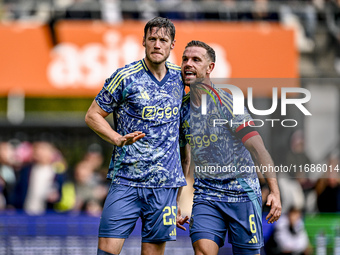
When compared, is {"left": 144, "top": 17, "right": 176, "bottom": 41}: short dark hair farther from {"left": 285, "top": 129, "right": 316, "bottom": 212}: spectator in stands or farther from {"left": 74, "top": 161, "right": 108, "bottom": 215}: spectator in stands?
{"left": 285, "top": 129, "right": 316, "bottom": 212}: spectator in stands

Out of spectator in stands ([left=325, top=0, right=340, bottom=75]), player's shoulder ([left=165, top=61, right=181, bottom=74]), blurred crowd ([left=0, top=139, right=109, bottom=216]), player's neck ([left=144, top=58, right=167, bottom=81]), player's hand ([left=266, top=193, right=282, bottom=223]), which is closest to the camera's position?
player's hand ([left=266, top=193, right=282, bottom=223])

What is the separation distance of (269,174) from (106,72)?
8220mm

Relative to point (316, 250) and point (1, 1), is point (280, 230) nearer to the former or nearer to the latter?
point (316, 250)

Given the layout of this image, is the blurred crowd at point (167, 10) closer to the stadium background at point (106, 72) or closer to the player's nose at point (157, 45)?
the stadium background at point (106, 72)

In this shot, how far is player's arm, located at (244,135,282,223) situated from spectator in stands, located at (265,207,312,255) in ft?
12.0

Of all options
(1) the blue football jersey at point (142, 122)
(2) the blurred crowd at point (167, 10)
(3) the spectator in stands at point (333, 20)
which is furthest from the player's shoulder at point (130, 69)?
(3) the spectator in stands at point (333, 20)

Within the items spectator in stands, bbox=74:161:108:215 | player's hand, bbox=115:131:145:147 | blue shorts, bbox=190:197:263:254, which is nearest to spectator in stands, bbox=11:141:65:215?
spectator in stands, bbox=74:161:108:215

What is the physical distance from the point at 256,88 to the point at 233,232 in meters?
7.50

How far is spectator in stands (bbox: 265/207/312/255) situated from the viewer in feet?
32.0

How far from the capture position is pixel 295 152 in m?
12.3

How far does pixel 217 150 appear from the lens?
21.4ft

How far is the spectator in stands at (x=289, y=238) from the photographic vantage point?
977 centimetres

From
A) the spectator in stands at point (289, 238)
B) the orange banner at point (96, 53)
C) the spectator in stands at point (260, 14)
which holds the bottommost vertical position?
the spectator in stands at point (289, 238)

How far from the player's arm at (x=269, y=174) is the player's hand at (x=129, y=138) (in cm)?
115
